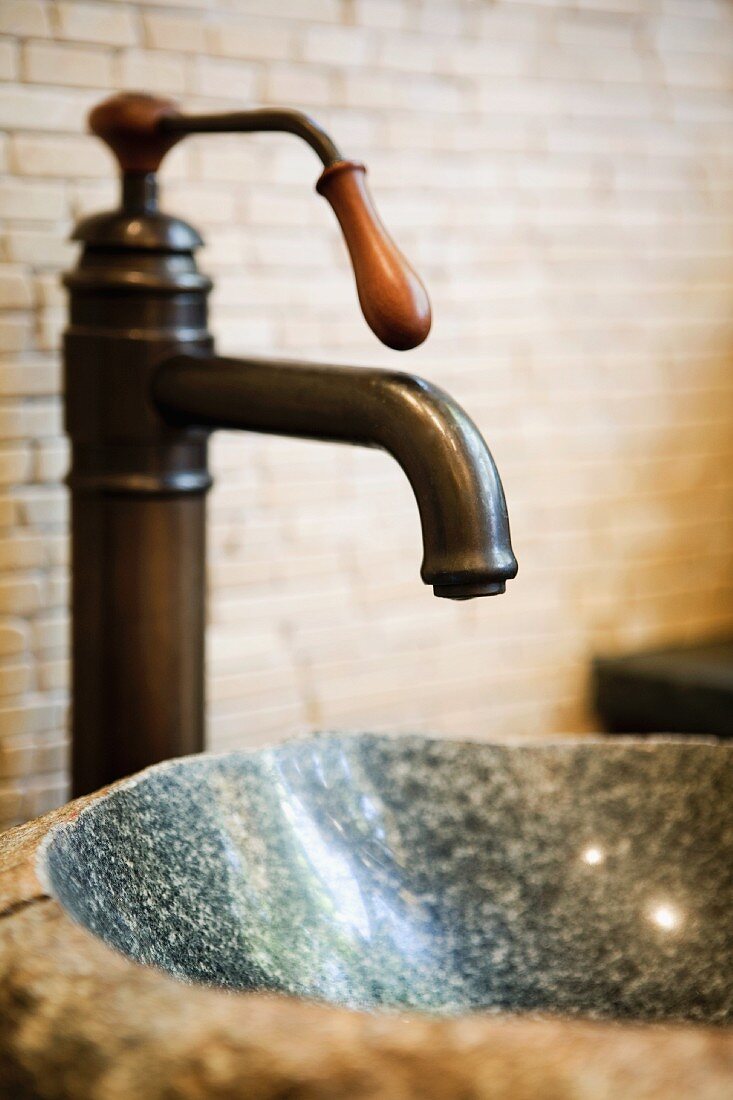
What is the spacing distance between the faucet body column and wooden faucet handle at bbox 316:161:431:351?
186mm

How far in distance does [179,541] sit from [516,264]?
2.14 feet

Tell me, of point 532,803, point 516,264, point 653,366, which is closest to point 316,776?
point 532,803

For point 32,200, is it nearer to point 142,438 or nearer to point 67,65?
point 67,65

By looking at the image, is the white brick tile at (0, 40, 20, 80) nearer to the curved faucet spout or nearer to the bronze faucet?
the bronze faucet

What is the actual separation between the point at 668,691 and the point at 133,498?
75 centimetres

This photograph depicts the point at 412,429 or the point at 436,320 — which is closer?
the point at 412,429

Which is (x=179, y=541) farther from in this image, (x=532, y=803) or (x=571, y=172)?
(x=571, y=172)

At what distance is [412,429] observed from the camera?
2.00ft

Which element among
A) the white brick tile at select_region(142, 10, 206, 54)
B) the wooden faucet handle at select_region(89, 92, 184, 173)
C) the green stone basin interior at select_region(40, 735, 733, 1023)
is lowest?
Result: the green stone basin interior at select_region(40, 735, 733, 1023)

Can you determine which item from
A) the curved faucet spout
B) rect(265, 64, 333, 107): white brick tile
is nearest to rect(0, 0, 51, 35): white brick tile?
rect(265, 64, 333, 107): white brick tile

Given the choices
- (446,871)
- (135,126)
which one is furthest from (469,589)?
(135,126)

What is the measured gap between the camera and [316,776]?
729 mm

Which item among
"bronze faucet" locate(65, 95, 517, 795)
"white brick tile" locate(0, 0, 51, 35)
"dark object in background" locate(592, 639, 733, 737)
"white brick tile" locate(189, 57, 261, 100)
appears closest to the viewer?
"bronze faucet" locate(65, 95, 517, 795)

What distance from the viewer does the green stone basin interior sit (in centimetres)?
63
